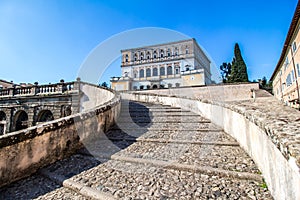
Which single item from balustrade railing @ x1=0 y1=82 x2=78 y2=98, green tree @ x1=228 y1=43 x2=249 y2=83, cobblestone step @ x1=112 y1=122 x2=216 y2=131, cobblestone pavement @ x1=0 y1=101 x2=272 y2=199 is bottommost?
cobblestone pavement @ x1=0 y1=101 x2=272 y2=199

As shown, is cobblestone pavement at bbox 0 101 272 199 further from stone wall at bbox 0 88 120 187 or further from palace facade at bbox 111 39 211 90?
palace facade at bbox 111 39 211 90

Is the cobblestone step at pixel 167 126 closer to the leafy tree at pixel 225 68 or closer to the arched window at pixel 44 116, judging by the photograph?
the arched window at pixel 44 116

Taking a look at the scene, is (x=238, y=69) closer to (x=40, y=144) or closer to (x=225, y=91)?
(x=225, y=91)

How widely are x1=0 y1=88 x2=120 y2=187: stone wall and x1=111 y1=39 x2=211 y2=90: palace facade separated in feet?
113

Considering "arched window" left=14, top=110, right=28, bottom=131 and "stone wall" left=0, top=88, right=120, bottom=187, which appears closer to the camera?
"stone wall" left=0, top=88, right=120, bottom=187

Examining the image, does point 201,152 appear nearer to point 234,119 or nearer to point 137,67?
point 234,119

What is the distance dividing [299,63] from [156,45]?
1495 inches

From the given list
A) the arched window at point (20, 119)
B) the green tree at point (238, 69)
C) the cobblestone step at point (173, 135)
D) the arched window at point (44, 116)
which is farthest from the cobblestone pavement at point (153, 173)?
the green tree at point (238, 69)

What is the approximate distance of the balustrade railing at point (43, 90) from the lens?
12.1m

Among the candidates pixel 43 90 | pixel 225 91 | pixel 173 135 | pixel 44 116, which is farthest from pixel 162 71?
pixel 173 135

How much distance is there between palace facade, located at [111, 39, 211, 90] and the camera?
40250 millimetres

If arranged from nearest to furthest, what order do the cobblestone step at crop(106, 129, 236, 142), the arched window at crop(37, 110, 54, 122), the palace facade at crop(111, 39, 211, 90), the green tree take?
the cobblestone step at crop(106, 129, 236, 142), the arched window at crop(37, 110, 54, 122), the green tree, the palace facade at crop(111, 39, 211, 90)

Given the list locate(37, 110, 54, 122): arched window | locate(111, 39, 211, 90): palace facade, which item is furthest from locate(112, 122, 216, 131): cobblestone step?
locate(111, 39, 211, 90): palace facade

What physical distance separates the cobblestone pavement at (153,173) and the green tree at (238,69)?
109ft
